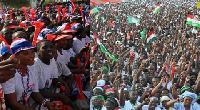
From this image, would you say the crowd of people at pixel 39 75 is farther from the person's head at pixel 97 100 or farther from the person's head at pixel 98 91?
the person's head at pixel 98 91

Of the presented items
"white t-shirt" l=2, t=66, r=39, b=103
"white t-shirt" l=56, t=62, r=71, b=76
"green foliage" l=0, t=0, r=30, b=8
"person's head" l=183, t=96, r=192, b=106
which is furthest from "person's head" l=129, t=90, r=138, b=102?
"green foliage" l=0, t=0, r=30, b=8

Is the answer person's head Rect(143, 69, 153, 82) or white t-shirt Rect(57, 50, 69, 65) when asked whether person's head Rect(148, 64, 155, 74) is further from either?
white t-shirt Rect(57, 50, 69, 65)

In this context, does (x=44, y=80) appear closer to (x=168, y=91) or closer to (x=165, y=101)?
(x=165, y=101)

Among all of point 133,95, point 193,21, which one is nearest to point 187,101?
point 133,95

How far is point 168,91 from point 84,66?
7.83 ft

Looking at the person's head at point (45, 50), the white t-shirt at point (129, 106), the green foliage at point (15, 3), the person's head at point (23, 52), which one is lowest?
the green foliage at point (15, 3)

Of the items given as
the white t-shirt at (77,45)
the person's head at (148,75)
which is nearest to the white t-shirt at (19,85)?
the white t-shirt at (77,45)

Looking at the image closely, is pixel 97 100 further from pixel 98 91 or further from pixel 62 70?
pixel 62 70

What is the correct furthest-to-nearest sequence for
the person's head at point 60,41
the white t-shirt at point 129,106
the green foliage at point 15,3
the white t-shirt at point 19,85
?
the green foliage at point 15,3 → the white t-shirt at point 129,106 → the person's head at point 60,41 → the white t-shirt at point 19,85

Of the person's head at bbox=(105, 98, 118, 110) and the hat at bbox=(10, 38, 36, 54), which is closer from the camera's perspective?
the hat at bbox=(10, 38, 36, 54)

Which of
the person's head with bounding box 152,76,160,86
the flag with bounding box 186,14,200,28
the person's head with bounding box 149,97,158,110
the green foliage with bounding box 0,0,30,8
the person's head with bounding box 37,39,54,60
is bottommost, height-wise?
the green foliage with bounding box 0,0,30,8

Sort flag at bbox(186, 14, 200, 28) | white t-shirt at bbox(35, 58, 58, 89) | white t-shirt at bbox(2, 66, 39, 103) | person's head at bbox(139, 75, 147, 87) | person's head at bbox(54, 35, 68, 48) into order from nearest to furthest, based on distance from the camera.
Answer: white t-shirt at bbox(2, 66, 39, 103), white t-shirt at bbox(35, 58, 58, 89), person's head at bbox(54, 35, 68, 48), person's head at bbox(139, 75, 147, 87), flag at bbox(186, 14, 200, 28)

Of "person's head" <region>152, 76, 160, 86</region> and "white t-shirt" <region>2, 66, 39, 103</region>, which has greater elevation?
"white t-shirt" <region>2, 66, 39, 103</region>

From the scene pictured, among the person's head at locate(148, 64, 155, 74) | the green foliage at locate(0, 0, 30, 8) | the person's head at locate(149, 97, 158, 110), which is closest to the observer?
the person's head at locate(149, 97, 158, 110)
